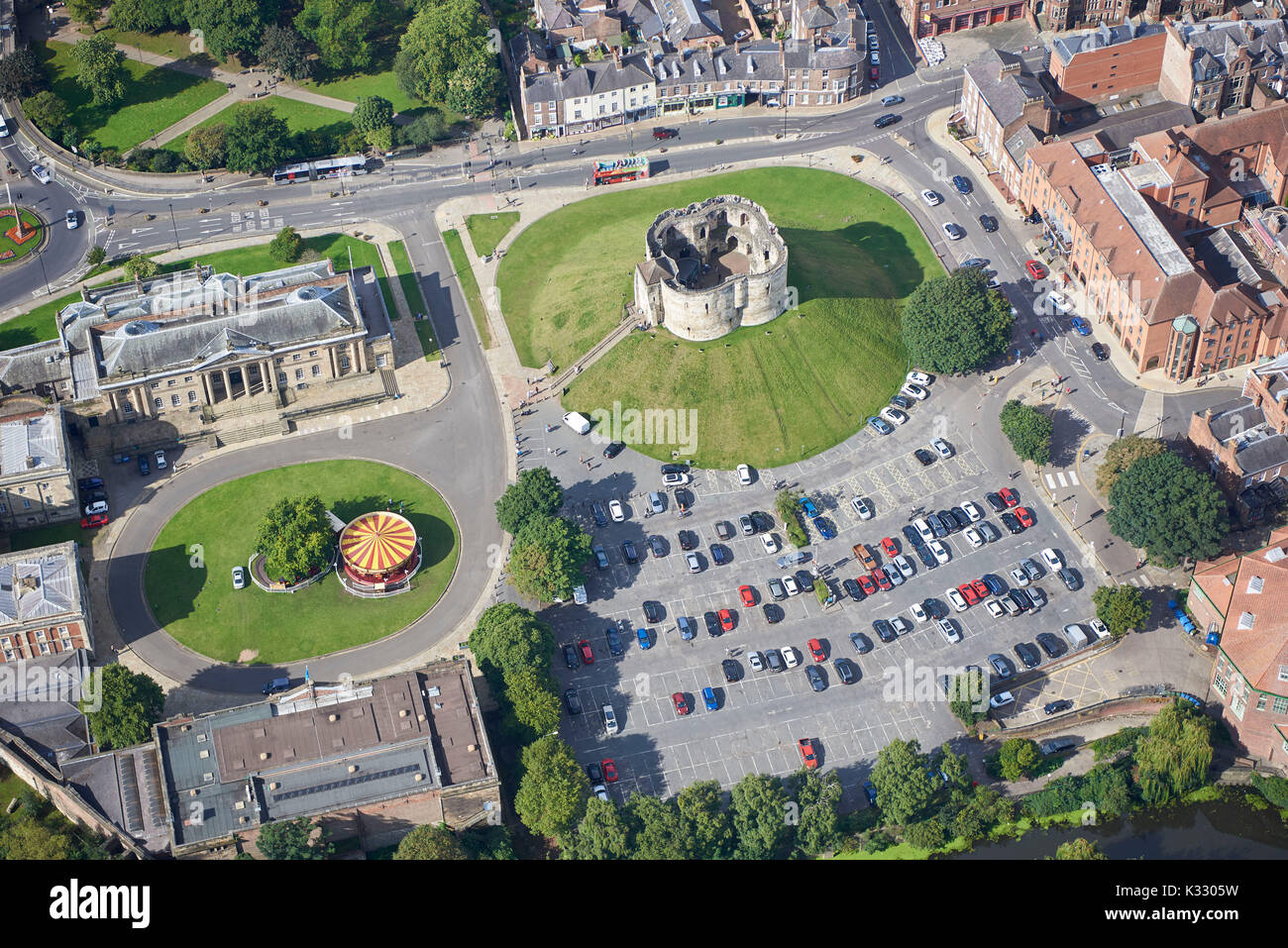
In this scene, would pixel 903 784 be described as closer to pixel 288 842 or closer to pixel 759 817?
pixel 759 817

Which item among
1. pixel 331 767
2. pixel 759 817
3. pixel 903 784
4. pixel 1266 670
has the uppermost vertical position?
pixel 331 767

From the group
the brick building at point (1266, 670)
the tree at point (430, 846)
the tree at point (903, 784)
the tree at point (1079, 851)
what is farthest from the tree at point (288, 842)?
the brick building at point (1266, 670)

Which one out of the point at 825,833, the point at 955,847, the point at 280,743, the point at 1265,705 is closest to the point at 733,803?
the point at 825,833

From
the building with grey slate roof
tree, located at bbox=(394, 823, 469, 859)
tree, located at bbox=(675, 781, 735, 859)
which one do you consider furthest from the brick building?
tree, located at bbox=(394, 823, 469, 859)

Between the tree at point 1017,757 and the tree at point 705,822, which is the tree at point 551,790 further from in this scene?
the tree at point 1017,757

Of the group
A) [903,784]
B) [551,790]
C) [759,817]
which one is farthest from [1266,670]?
[551,790]

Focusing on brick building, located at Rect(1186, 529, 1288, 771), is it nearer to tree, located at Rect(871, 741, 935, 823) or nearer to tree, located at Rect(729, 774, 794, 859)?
tree, located at Rect(871, 741, 935, 823)

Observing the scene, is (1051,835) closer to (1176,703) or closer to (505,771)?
(1176,703)
